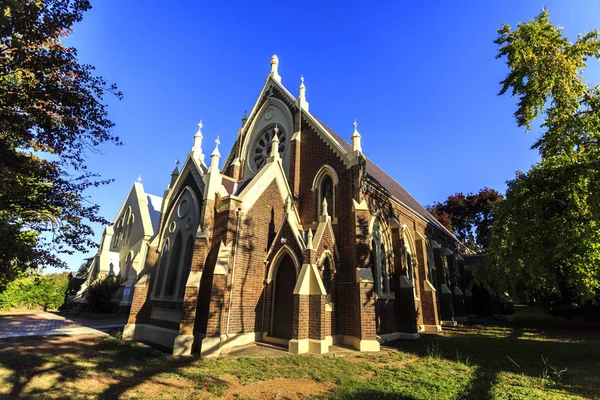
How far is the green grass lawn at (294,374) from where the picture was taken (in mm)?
6660

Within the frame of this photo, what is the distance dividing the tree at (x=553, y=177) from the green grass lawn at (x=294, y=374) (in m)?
3.11

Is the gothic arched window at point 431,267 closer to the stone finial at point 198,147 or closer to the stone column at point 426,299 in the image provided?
the stone column at point 426,299

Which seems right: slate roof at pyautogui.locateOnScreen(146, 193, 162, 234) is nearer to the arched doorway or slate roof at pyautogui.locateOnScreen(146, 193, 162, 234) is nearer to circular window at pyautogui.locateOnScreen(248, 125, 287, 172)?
circular window at pyautogui.locateOnScreen(248, 125, 287, 172)

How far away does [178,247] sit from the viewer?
14.4 m

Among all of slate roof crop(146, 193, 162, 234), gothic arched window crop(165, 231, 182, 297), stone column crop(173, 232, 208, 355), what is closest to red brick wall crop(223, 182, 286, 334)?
stone column crop(173, 232, 208, 355)

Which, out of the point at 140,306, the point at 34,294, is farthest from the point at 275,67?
the point at 34,294

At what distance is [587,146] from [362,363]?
439 inches

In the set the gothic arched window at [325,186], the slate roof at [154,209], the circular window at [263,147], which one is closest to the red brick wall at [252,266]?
the gothic arched window at [325,186]

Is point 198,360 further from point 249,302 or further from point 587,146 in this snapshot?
point 587,146

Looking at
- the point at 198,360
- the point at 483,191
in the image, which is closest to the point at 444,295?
the point at 198,360

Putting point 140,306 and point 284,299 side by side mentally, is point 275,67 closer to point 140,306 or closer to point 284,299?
point 284,299

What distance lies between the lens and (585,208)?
33.8 ft

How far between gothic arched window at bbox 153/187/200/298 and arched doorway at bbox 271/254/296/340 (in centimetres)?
422

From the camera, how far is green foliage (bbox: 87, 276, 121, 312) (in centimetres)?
2269
